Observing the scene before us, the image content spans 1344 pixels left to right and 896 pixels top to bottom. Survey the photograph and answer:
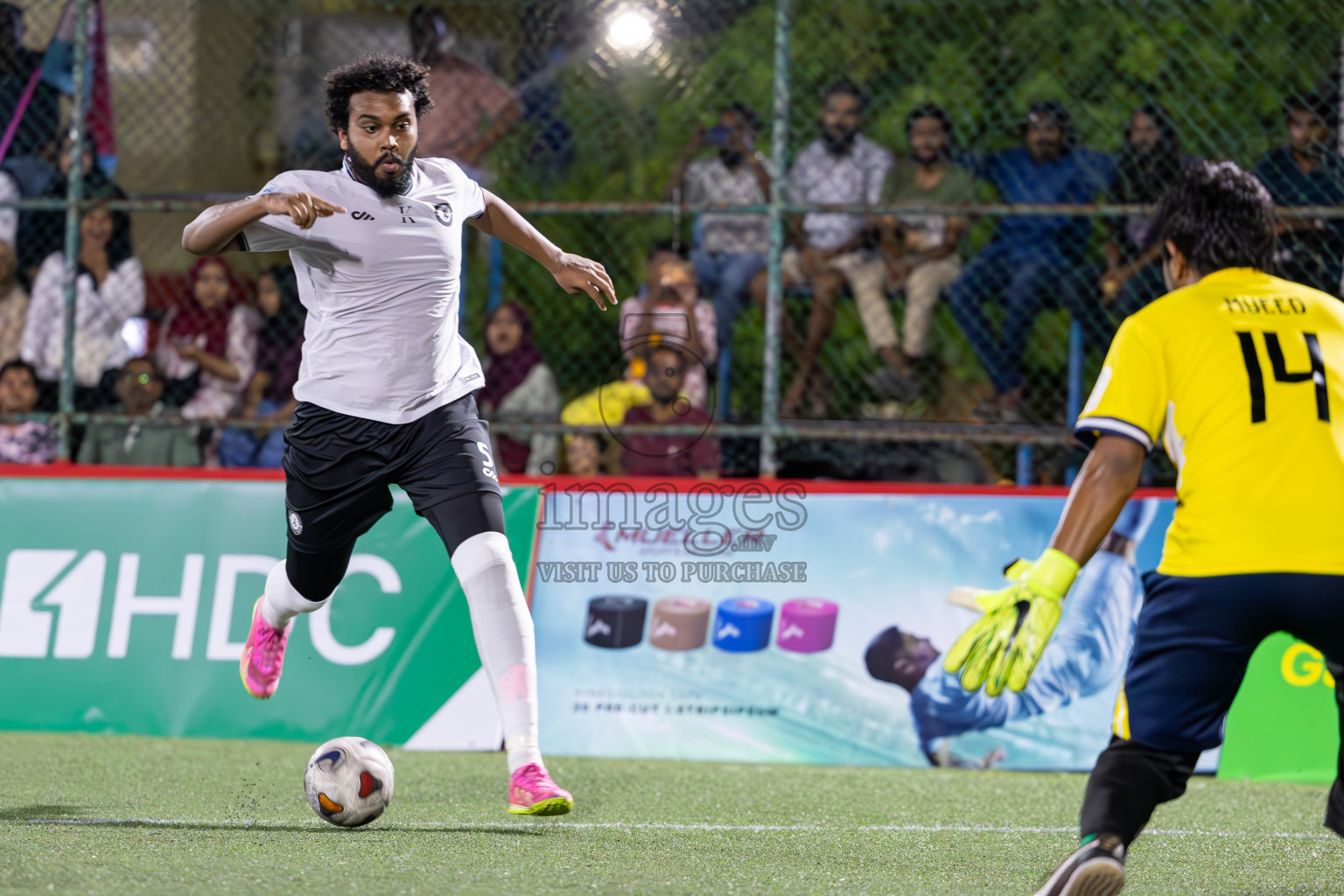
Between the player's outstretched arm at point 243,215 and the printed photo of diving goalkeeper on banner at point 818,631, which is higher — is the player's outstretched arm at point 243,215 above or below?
above

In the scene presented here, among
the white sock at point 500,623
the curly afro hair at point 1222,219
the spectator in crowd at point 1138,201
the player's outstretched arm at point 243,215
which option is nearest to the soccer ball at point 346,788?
the white sock at point 500,623

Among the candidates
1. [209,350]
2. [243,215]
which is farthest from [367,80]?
[209,350]

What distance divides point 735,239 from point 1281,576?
17.8 feet

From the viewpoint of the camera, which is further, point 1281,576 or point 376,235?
point 376,235

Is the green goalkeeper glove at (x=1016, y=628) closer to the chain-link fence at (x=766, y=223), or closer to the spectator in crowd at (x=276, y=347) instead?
the chain-link fence at (x=766, y=223)

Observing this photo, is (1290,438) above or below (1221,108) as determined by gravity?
below

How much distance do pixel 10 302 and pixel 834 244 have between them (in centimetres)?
467

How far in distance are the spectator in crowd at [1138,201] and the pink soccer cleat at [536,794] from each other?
464 centimetres

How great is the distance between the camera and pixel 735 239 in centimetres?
823

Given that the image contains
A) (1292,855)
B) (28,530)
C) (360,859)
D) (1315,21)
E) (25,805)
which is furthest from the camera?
(1315,21)

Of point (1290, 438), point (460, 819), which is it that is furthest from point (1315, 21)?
point (460, 819)

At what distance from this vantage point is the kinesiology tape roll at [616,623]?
21.1 ft

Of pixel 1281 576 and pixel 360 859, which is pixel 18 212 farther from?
pixel 1281 576

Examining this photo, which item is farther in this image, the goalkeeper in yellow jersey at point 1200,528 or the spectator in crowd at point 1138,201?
the spectator in crowd at point 1138,201
